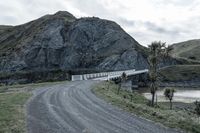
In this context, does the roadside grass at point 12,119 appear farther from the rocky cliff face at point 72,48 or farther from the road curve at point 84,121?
the rocky cliff face at point 72,48

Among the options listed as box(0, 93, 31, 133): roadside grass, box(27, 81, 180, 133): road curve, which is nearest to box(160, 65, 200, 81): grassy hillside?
box(27, 81, 180, 133): road curve

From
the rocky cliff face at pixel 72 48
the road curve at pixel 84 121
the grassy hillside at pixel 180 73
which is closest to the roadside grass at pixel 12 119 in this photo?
the road curve at pixel 84 121

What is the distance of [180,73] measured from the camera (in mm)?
167875

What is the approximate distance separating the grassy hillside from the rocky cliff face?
1355cm

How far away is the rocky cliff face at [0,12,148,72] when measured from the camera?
499 feet

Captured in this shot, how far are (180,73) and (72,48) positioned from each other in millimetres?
60576

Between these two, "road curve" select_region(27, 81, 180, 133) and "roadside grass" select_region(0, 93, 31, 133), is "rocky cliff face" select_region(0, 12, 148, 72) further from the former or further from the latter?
"road curve" select_region(27, 81, 180, 133)

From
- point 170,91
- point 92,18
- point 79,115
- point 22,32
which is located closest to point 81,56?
point 92,18

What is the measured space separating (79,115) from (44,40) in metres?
138

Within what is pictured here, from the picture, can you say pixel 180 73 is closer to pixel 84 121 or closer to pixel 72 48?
pixel 72 48

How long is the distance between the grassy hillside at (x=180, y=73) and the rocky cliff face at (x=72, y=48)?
13.6m

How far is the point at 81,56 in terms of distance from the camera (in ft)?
512

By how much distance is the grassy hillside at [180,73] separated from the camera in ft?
531

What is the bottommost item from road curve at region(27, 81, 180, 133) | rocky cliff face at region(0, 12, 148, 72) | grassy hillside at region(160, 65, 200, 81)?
road curve at region(27, 81, 180, 133)
